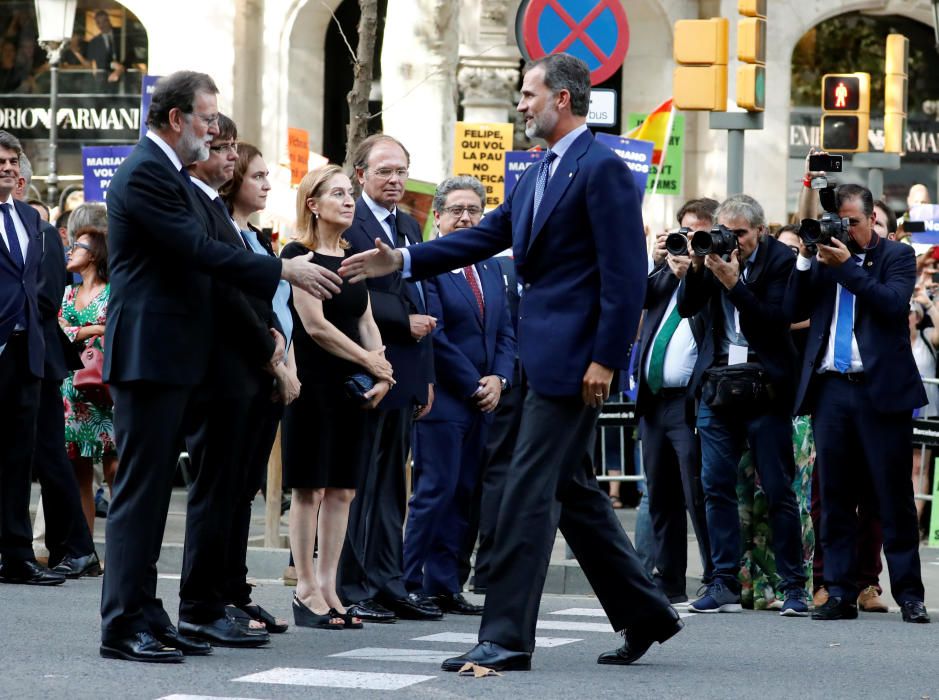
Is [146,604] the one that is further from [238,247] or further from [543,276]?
[543,276]

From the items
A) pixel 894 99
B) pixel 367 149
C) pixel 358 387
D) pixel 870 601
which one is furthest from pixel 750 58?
pixel 358 387

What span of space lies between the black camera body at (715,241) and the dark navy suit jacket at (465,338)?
1247 mm

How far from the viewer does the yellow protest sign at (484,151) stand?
16281 millimetres

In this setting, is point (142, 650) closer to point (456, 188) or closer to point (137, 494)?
point (137, 494)

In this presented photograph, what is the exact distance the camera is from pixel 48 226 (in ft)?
36.1

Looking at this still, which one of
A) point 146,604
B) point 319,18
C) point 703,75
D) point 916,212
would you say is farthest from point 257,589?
point 319,18

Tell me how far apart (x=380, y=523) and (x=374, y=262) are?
2136mm

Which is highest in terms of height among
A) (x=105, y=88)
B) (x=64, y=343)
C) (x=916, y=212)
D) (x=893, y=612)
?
(x=105, y=88)

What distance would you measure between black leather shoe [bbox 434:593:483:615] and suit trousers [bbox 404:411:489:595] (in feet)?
0.11

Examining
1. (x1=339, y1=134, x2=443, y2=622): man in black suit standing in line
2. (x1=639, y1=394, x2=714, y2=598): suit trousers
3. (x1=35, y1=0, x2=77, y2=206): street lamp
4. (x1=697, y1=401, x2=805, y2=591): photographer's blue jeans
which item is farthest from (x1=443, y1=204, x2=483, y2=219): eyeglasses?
(x1=35, y1=0, x2=77, y2=206): street lamp

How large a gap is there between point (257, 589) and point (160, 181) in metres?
3.82

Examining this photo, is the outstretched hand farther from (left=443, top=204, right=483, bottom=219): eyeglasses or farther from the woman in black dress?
(left=443, top=204, right=483, bottom=219): eyeglasses

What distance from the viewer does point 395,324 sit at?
385 inches

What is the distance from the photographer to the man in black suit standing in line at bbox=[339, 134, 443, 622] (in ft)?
31.9
